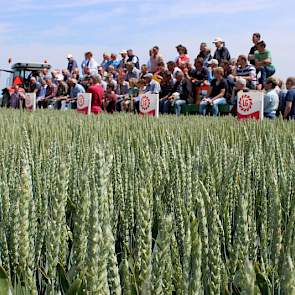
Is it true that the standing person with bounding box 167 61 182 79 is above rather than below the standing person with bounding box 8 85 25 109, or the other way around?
above

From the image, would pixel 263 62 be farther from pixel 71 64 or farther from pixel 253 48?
pixel 71 64

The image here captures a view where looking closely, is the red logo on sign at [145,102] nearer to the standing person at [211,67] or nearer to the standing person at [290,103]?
the standing person at [211,67]

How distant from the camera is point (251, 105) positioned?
6.92m

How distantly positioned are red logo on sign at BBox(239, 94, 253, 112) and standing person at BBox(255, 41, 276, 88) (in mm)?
1792

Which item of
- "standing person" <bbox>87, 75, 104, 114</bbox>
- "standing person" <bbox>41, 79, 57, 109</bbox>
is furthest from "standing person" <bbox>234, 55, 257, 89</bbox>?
"standing person" <bbox>41, 79, 57, 109</bbox>

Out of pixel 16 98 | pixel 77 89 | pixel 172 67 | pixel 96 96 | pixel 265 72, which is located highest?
pixel 172 67

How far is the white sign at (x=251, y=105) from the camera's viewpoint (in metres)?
6.85

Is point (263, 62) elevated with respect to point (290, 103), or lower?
elevated

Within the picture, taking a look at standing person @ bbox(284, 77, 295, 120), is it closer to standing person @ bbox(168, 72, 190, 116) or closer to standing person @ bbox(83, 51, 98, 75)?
standing person @ bbox(168, 72, 190, 116)

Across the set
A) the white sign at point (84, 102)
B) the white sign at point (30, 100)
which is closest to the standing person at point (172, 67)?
the white sign at point (84, 102)

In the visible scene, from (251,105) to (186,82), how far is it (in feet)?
9.48

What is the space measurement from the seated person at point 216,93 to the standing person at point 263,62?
21.3 inches

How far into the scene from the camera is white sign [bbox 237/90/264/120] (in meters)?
6.85

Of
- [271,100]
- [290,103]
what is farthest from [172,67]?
[290,103]
